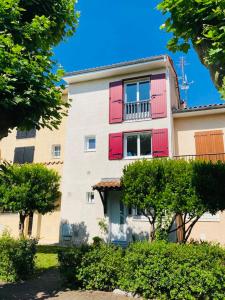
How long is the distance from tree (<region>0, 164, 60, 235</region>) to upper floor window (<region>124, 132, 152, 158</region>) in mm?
5040

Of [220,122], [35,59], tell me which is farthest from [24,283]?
[220,122]

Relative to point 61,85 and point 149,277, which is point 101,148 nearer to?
point 61,85

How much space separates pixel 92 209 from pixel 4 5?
1213 cm

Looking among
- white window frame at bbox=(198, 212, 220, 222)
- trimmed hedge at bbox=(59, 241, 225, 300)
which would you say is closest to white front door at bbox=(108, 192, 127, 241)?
white window frame at bbox=(198, 212, 220, 222)

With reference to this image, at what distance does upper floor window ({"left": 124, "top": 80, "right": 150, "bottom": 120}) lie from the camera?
55.0 feet

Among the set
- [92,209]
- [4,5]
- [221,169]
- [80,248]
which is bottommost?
[80,248]

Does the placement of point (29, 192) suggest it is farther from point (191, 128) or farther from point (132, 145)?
point (191, 128)

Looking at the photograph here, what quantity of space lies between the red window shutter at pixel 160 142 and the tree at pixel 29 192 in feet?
Answer: 21.3

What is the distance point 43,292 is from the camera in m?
7.52

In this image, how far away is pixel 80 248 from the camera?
826 cm

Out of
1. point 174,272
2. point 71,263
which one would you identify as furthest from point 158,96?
point 174,272

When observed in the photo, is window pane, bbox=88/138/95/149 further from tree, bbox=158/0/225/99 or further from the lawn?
tree, bbox=158/0/225/99

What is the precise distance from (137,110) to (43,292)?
39.0 feet

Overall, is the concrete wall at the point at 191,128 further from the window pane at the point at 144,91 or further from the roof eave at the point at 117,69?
the roof eave at the point at 117,69
